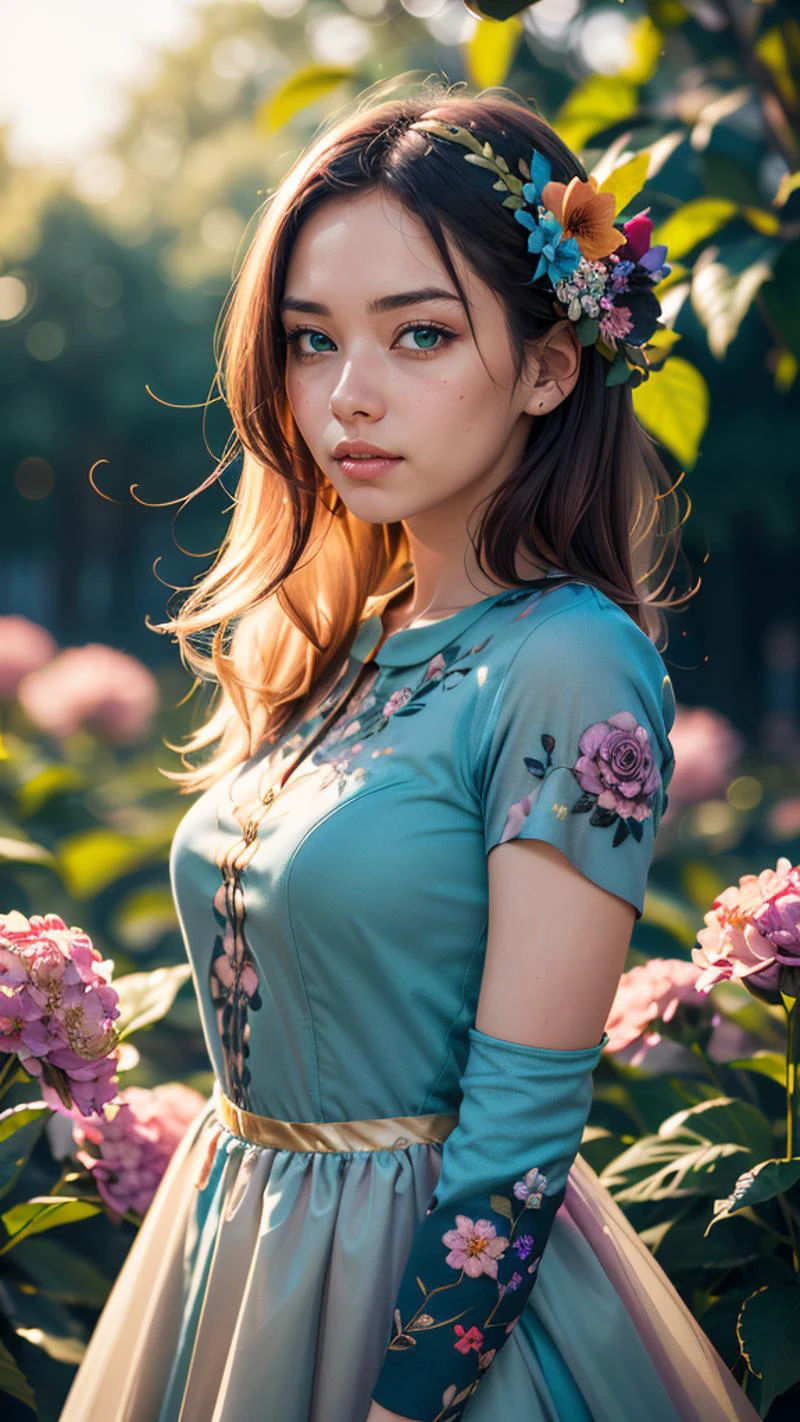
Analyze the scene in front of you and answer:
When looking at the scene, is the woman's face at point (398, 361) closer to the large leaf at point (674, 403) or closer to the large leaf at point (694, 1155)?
the large leaf at point (674, 403)

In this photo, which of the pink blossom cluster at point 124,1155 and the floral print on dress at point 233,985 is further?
the pink blossom cluster at point 124,1155

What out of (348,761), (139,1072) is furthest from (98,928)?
(348,761)

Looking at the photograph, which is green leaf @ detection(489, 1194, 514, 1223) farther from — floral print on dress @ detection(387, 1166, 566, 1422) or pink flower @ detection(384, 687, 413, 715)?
pink flower @ detection(384, 687, 413, 715)

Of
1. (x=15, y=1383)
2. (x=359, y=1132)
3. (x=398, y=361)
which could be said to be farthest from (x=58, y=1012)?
(x=398, y=361)

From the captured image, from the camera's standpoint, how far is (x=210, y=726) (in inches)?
76.8

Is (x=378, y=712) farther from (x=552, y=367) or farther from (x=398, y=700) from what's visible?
(x=552, y=367)

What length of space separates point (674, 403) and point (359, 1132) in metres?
1.22

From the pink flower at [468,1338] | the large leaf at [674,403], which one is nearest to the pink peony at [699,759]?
the large leaf at [674,403]

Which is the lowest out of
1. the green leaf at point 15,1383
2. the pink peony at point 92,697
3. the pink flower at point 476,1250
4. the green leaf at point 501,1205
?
the pink peony at point 92,697

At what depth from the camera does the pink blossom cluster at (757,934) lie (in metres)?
1.60

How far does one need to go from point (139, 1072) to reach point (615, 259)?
1.90 meters

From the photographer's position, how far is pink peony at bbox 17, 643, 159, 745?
17.0ft

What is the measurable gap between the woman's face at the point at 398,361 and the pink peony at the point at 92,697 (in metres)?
3.79

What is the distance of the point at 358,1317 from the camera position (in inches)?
54.7
